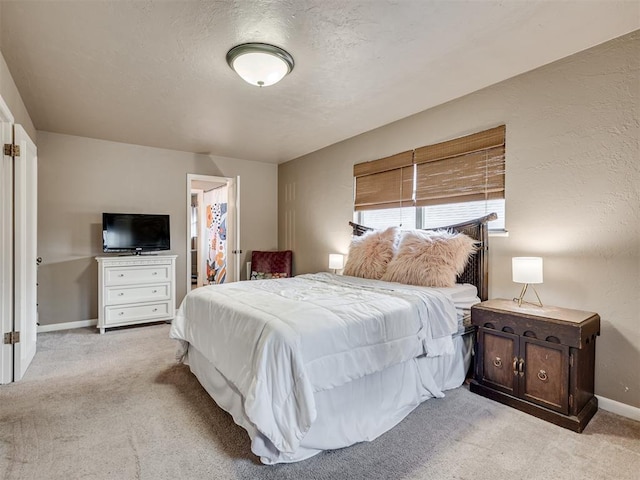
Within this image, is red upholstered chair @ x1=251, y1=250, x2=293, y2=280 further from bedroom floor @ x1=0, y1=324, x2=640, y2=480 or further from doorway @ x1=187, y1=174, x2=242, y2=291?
bedroom floor @ x1=0, y1=324, x2=640, y2=480

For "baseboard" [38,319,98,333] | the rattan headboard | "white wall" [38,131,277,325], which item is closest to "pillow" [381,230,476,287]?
the rattan headboard

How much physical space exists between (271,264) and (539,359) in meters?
3.91

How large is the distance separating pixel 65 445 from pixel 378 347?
181cm

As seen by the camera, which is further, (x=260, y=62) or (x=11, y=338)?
(x=11, y=338)

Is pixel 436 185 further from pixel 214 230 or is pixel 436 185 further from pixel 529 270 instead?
pixel 214 230

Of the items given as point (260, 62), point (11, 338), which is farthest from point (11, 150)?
point (260, 62)

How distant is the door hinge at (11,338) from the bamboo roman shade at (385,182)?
3.52 metres

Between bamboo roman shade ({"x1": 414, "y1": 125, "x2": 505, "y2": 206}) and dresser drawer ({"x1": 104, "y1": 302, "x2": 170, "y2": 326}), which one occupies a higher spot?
bamboo roman shade ({"x1": 414, "y1": 125, "x2": 505, "y2": 206})

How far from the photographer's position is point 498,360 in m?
2.35

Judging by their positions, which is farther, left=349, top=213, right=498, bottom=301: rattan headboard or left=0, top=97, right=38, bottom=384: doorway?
left=349, top=213, right=498, bottom=301: rattan headboard

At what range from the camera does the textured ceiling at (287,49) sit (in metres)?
1.91

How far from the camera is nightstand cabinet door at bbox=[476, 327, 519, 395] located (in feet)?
7.45

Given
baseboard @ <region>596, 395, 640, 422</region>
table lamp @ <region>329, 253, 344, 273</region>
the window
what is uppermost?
the window

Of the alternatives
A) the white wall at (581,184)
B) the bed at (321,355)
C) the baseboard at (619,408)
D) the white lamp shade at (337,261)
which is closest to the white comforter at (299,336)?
the bed at (321,355)
